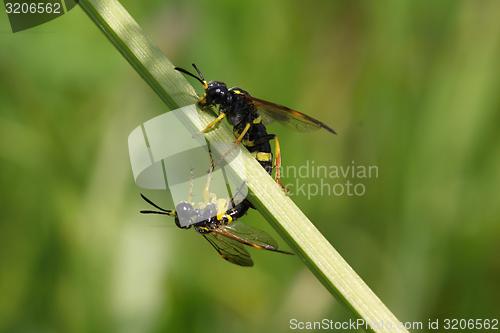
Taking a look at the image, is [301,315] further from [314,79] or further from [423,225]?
[314,79]

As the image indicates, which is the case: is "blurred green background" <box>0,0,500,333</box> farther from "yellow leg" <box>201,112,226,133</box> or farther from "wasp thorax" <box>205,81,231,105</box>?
"yellow leg" <box>201,112,226,133</box>

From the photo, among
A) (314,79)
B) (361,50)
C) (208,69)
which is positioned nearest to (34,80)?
(208,69)

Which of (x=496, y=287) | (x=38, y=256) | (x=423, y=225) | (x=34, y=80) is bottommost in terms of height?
(x=496, y=287)

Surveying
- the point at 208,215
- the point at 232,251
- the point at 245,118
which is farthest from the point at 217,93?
the point at 232,251

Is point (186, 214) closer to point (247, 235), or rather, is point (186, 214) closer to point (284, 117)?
point (247, 235)

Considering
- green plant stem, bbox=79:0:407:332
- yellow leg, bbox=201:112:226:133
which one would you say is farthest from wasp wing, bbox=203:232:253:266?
green plant stem, bbox=79:0:407:332
